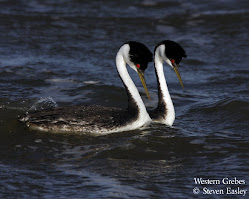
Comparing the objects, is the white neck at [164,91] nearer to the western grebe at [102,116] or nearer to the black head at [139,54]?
the western grebe at [102,116]

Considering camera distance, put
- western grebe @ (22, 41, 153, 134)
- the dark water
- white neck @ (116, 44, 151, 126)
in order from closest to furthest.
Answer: the dark water, western grebe @ (22, 41, 153, 134), white neck @ (116, 44, 151, 126)

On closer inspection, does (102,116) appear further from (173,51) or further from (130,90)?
(173,51)

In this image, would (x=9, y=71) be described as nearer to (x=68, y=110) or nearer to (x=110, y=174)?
(x=68, y=110)

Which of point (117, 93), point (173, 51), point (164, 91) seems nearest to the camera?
point (173, 51)

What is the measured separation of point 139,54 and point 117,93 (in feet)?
8.52

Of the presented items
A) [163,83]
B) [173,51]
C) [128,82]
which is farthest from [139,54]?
[163,83]

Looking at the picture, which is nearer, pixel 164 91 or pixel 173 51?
pixel 173 51

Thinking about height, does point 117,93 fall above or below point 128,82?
below

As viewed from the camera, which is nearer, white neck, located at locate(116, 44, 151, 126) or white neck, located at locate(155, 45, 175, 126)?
white neck, located at locate(116, 44, 151, 126)

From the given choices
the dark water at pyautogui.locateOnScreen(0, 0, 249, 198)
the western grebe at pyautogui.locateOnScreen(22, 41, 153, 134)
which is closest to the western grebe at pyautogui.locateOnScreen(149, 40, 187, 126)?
the dark water at pyautogui.locateOnScreen(0, 0, 249, 198)

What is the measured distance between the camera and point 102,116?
8.88 metres

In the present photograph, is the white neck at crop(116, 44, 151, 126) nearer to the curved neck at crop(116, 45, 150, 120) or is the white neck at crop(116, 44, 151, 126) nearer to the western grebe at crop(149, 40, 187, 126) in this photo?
the curved neck at crop(116, 45, 150, 120)

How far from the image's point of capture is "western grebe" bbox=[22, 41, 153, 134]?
8.82 metres

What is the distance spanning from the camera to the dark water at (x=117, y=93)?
7.21 metres
